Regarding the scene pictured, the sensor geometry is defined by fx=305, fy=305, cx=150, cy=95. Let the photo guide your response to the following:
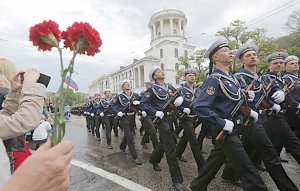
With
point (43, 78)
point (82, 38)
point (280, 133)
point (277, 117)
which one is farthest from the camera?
point (277, 117)

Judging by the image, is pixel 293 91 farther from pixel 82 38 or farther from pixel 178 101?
pixel 82 38

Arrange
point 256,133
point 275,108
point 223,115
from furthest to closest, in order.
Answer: point 275,108 → point 256,133 → point 223,115

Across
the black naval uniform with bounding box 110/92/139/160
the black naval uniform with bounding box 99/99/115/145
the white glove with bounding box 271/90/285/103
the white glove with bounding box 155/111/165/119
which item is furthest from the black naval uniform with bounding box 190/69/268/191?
the black naval uniform with bounding box 99/99/115/145

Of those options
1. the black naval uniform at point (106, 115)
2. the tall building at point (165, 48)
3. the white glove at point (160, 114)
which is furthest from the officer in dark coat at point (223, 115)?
the tall building at point (165, 48)

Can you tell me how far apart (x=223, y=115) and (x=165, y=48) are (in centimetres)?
6186

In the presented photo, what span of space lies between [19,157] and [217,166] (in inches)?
99.5

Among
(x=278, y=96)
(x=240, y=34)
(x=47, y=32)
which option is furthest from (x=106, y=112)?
(x=240, y=34)

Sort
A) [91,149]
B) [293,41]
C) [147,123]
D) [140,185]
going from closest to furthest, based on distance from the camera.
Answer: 1. [140,185]
2. [147,123]
3. [91,149]
4. [293,41]

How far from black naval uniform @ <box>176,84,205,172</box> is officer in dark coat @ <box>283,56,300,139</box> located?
200 centimetres

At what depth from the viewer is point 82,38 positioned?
3.86 feet

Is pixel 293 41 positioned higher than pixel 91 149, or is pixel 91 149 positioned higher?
pixel 293 41

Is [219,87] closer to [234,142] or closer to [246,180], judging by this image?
[234,142]

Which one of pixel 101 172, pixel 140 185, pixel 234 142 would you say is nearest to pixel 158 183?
pixel 140 185

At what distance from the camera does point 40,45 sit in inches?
49.1
